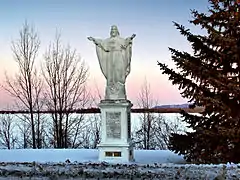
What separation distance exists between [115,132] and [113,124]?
8.7 inches

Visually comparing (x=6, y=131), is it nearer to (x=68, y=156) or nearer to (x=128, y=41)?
(x=68, y=156)

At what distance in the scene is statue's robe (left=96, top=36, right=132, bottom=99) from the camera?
417 inches

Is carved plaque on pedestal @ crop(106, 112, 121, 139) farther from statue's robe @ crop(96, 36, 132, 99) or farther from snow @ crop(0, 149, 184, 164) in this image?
snow @ crop(0, 149, 184, 164)

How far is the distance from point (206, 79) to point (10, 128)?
1441 centimetres

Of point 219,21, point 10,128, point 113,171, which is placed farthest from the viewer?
point 10,128

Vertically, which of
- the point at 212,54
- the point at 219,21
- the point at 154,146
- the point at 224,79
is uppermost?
the point at 219,21

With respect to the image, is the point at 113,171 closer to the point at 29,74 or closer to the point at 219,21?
the point at 219,21

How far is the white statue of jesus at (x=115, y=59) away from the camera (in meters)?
10.6

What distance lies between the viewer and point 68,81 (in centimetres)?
1956

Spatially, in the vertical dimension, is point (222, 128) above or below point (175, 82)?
below

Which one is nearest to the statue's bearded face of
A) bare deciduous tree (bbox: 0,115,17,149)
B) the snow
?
the snow

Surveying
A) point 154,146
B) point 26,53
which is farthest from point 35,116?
point 154,146

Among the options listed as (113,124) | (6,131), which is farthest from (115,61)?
(6,131)

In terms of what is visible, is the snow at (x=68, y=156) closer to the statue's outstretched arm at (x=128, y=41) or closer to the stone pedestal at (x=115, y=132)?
the stone pedestal at (x=115, y=132)
